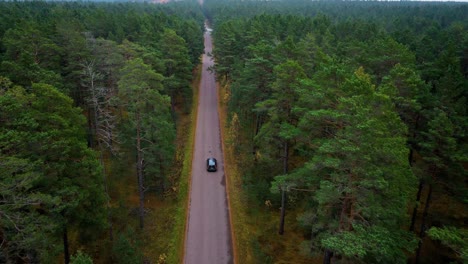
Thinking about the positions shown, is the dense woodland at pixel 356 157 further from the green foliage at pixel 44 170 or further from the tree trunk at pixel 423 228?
the green foliage at pixel 44 170

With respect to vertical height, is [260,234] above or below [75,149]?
below

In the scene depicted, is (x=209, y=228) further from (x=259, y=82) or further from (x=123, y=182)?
(x=259, y=82)

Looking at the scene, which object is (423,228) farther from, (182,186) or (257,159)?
(182,186)

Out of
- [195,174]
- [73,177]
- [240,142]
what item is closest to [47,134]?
[73,177]

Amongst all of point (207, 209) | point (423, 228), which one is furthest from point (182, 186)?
point (423, 228)

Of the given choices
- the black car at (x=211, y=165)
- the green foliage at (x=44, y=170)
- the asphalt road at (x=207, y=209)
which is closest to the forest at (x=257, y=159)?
the green foliage at (x=44, y=170)

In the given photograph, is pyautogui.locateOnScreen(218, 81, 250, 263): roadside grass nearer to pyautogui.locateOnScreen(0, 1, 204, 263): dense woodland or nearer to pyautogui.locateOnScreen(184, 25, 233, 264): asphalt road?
pyautogui.locateOnScreen(184, 25, 233, 264): asphalt road

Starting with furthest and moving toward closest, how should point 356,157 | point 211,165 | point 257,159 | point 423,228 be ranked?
point 211,165, point 257,159, point 423,228, point 356,157
